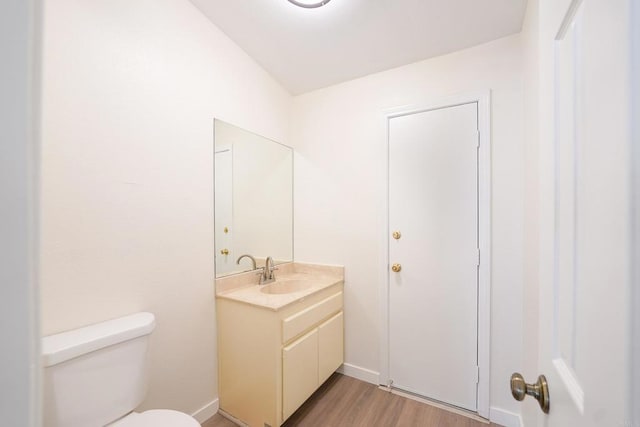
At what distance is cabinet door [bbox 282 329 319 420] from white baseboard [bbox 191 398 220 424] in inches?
20.2

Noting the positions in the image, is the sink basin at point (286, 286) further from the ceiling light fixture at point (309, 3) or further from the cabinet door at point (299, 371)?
the ceiling light fixture at point (309, 3)

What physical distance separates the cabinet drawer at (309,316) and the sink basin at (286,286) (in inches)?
8.1

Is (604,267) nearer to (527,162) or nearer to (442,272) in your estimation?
(527,162)

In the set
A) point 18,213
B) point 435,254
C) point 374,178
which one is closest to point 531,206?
point 435,254

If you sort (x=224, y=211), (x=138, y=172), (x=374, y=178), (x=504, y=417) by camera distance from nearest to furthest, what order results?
(x=138, y=172) → (x=504, y=417) → (x=224, y=211) → (x=374, y=178)

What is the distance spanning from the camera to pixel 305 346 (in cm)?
174

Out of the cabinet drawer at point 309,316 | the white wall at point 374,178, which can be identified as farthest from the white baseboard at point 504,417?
the cabinet drawer at point 309,316

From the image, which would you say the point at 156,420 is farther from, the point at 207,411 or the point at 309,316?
the point at 309,316

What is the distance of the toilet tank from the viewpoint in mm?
953

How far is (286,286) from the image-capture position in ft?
7.10

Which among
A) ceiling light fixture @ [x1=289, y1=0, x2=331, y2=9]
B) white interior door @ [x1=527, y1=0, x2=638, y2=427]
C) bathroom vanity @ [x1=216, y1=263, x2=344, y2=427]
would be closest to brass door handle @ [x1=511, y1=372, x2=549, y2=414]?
white interior door @ [x1=527, y1=0, x2=638, y2=427]

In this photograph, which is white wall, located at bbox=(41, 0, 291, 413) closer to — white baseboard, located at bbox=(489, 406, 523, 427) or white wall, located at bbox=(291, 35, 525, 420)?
white wall, located at bbox=(291, 35, 525, 420)

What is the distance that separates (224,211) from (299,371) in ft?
3.91

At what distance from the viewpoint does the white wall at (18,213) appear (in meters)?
0.22
